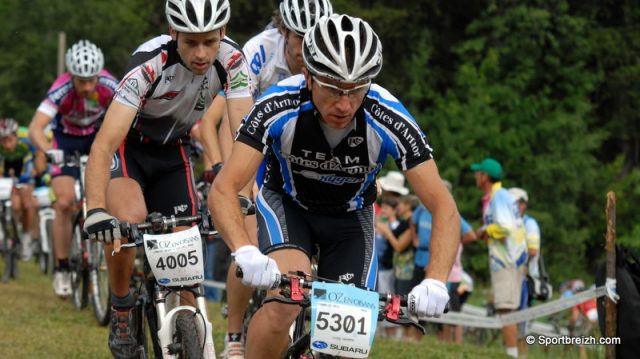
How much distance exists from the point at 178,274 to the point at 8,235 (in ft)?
35.6

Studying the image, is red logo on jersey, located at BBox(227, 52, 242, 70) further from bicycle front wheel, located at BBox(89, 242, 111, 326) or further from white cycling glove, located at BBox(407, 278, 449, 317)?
bicycle front wheel, located at BBox(89, 242, 111, 326)

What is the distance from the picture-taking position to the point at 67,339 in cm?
1126

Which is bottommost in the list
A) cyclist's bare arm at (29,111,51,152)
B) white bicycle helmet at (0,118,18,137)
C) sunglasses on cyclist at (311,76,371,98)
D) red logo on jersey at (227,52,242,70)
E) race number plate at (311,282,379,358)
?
race number plate at (311,282,379,358)

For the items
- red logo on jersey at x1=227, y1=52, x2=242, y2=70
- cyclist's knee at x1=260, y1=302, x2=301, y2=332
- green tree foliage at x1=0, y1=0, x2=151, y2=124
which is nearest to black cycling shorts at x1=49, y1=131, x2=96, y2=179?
red logo on jersey at x1=227, y1=52, x2=242, y2=70

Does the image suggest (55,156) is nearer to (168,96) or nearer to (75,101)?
(75,101)

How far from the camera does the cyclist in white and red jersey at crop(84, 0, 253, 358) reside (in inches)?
307

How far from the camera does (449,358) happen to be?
11.1 m

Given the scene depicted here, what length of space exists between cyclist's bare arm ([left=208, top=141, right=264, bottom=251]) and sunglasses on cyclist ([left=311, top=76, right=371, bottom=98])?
0.44 metres

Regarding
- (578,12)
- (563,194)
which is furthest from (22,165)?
(578,12)

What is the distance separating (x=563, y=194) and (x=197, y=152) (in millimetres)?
20833

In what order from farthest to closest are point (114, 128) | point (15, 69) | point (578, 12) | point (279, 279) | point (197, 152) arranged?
point (578, 12)
point (15, 69)
point (197, 152)
point (114, 128)
point (279, 279)

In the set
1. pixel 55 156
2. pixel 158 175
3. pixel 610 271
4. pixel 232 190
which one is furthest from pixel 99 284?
pixel 232 190

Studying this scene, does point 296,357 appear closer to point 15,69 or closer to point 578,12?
point 15,69

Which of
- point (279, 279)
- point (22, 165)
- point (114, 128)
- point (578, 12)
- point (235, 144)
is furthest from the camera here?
point (578, 12)
